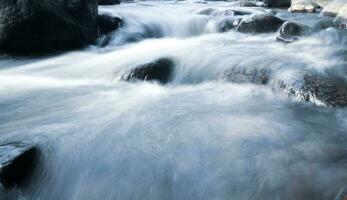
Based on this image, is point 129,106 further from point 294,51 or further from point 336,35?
point 336,35

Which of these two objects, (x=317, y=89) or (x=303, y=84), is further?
(x=303, y=84)

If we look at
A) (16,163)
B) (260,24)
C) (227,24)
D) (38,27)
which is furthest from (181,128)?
Answer: (227,24)

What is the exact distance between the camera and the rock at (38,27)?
850cm

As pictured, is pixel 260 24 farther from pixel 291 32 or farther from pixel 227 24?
pixel 227 24

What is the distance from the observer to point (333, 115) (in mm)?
4953

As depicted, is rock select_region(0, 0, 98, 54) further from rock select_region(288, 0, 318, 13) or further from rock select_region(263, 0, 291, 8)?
rock select_region(263, 0, 291, 8)

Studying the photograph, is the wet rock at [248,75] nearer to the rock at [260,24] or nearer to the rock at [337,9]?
the rock at [260,24]

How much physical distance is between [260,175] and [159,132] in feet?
4.61

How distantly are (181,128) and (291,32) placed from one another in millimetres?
5340

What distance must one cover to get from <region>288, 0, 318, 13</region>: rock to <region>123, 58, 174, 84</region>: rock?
8.61 meters

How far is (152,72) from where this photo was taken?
21.8 ft

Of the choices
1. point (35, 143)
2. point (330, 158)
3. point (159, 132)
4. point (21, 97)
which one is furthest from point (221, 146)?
point (21, 97)

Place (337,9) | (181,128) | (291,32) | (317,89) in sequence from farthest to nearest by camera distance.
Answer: (337,9) < (291,32) < (317,89) < (181,128)

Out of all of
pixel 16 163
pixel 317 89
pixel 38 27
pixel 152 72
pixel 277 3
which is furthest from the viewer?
pixel 277 3
